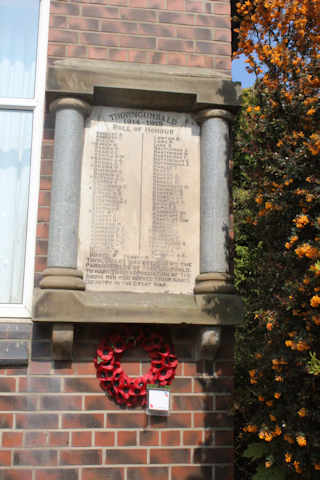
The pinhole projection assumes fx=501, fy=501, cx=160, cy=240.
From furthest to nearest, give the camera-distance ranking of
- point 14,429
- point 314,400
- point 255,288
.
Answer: point 255,288, point 14,429, point 314,400

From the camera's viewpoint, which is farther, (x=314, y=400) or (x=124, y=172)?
(x=124, y=172)

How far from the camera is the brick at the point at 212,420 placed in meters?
3.41

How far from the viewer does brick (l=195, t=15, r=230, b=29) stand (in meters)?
3.97

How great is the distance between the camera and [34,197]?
3.60 m

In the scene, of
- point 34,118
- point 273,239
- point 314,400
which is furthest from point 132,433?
point 34,118

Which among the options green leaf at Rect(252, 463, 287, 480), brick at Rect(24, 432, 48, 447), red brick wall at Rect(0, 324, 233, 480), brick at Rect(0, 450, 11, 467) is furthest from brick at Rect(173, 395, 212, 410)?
brick at Rect(0, 450, 11, 467)

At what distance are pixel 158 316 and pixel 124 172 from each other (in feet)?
3.47

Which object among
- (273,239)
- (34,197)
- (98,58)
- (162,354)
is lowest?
(162,354)

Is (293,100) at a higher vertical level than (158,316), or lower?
higher

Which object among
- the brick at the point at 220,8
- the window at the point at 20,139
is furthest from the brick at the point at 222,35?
the window at the point at 20,139

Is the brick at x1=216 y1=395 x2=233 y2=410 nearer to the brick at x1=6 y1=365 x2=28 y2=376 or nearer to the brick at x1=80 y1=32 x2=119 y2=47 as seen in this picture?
the brick at x1=6 y1=365 x2=28 y2=376

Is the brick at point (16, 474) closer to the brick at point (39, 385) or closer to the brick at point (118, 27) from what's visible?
the brick at point (39, 385)

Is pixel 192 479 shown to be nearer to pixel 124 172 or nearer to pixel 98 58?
pixel 124 172

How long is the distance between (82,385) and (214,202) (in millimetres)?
1548
